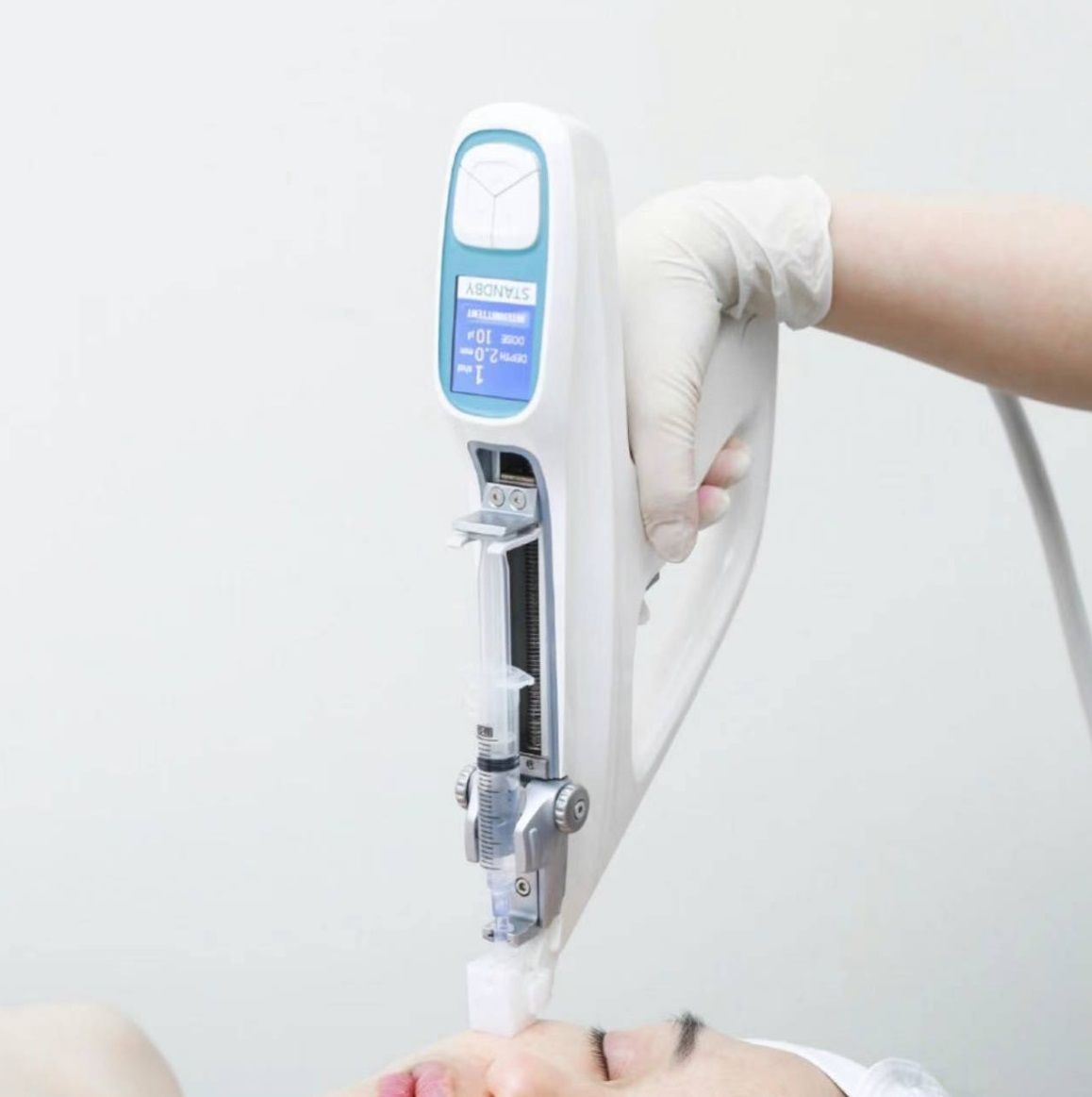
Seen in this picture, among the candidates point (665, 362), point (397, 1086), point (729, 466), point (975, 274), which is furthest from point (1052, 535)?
point (397, 1086)

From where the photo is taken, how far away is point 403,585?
102 inches

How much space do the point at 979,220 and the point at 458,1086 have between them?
1.01 m

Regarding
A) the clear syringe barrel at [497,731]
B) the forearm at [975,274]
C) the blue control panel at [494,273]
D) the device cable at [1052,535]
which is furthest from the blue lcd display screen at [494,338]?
the device cable at [1052,535]

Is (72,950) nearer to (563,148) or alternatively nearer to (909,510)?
(909,510)

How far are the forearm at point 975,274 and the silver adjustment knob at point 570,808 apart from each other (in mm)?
650

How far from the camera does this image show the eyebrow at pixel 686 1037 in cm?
165

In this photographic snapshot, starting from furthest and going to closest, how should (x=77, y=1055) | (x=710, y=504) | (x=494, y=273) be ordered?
1. (x=77, y=1055)
2. (x=710, y=504)
3. (x=494, y=273)

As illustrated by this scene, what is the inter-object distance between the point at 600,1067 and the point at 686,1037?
0.10 m

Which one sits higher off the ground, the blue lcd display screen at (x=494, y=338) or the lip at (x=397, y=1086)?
the blue lcd display screen at (x=494, y=338)

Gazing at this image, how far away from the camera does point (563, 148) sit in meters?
1.34

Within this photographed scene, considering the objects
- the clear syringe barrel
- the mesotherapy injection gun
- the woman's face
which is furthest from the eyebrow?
the clear syringe barrel

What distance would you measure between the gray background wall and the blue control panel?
3.63 ft

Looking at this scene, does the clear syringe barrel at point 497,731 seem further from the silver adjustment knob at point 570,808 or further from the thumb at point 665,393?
the thumb at point 665,393

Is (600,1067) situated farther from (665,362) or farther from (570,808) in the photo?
(665,362)
